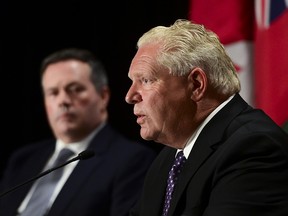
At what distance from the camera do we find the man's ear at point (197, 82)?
204cm

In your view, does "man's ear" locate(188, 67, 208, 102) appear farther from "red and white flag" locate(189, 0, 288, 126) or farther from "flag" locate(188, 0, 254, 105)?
"flag" locate(188, 0, 254, 105)

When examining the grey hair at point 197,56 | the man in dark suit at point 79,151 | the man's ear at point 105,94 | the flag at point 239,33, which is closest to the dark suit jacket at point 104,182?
the man in dark suit at point 79,151

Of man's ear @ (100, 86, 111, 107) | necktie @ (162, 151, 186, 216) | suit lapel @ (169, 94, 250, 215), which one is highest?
suit lapel @ (169, 94, 250, 215)

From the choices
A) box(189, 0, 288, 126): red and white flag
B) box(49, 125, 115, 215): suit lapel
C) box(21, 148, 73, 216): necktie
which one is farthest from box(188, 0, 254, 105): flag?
box(21, 148, 73, 216): necktie

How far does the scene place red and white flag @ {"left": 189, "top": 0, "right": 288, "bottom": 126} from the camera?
8.62 feet

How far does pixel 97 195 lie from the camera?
2914 mm

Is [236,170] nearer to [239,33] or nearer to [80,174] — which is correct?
[239,33]

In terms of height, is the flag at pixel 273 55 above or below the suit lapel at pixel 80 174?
above

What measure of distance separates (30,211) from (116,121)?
3.22 ft

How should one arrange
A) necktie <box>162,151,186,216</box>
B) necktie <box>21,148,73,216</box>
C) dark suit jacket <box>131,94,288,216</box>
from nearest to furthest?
dark suit jacket <box>131,94,288,216</box> → necktie <box>162,151,186,216</box> → necktie <box>21,148,73,216</box>

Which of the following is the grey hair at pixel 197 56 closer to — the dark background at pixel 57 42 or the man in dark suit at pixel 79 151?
the man in dark suit at pixel 79 151

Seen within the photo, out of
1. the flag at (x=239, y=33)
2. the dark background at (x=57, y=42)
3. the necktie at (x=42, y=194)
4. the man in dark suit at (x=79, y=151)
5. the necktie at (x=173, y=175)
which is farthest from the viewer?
the dark background at (x=57, y=42)

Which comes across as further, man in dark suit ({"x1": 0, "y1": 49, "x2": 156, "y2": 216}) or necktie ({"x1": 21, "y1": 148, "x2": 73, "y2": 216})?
necktie ({"x1": 21, "y1": 148, "x2": 73, "y2": 216})

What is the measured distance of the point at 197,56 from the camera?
204 cm
